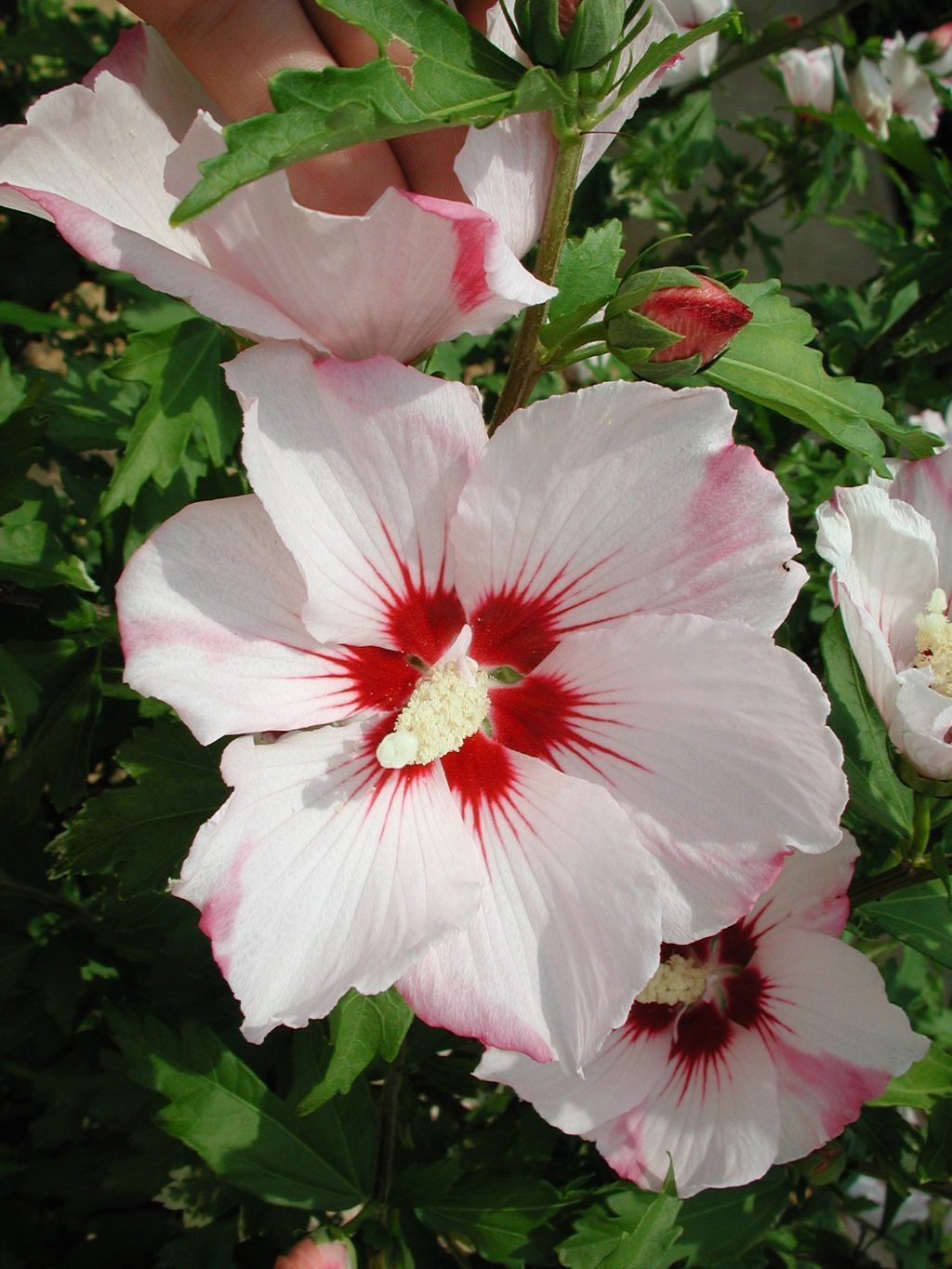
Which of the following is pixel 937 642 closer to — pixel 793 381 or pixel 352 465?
pixel 793 381

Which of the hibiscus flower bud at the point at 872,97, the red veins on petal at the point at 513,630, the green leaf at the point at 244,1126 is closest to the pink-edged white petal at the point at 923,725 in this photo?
the red veins on petal at the point at 513,630

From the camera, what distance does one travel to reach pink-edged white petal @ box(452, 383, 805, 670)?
0.76m

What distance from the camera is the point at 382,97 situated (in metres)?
0.64

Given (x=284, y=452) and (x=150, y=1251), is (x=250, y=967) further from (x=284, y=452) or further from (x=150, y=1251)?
(x=150, y=1251)

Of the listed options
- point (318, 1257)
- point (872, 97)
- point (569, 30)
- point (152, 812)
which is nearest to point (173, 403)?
point (152, 812)

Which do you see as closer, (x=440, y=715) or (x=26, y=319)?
(x=440, y=715)

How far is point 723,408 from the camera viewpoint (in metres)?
0.76

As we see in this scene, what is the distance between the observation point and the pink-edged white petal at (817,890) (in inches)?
43.1

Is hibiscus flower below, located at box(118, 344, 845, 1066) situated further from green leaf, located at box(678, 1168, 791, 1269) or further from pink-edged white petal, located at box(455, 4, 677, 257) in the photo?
green leaf, located at box(678, 1168, 791, 1269)

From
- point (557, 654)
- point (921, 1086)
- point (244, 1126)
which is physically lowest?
point (921, 1086)

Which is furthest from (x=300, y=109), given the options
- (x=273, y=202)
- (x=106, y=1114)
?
(x=106, y=1114)

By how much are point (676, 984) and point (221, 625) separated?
75cm

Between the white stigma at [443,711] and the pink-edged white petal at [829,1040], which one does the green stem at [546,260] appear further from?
the pink-edged white petal at [829,1040]

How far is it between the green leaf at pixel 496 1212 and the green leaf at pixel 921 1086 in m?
0.43
